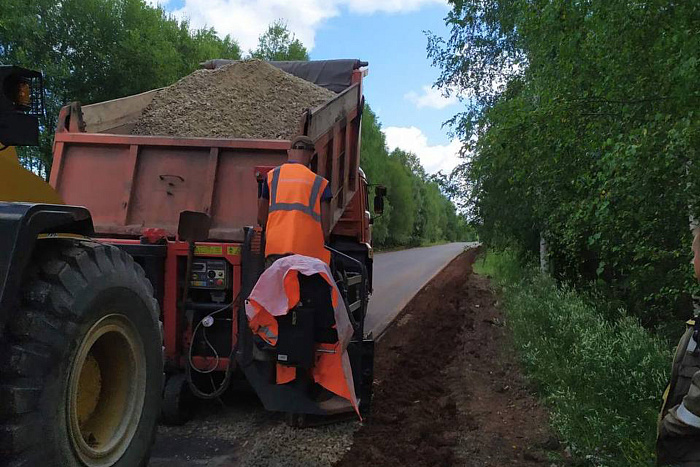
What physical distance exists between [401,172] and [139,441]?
51.9 m

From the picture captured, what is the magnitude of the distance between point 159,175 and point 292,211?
1.45 m

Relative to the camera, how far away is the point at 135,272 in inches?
113

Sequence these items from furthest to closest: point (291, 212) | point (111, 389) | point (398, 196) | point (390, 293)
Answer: point (398, 196), point (390, 293), point (291, 212), point (111, 389)

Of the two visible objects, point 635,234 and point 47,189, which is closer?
point 47,189

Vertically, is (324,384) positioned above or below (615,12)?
below

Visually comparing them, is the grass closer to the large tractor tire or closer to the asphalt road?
the large tractor tire

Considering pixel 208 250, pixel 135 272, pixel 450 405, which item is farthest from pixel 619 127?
pixel 135 272

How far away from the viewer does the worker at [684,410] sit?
201cm

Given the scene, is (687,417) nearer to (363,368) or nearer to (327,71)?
(363,368)

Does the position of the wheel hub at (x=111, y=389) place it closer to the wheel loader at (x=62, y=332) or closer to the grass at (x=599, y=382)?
the wheel loader at (x=62, y=332)

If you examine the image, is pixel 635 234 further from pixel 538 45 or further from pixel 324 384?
pixel 324 384

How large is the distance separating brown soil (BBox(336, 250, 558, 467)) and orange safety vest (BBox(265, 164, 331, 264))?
156 cm

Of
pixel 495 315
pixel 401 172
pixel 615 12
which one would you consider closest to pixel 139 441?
pixel 615 12

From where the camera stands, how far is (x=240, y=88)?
634 centimetres
